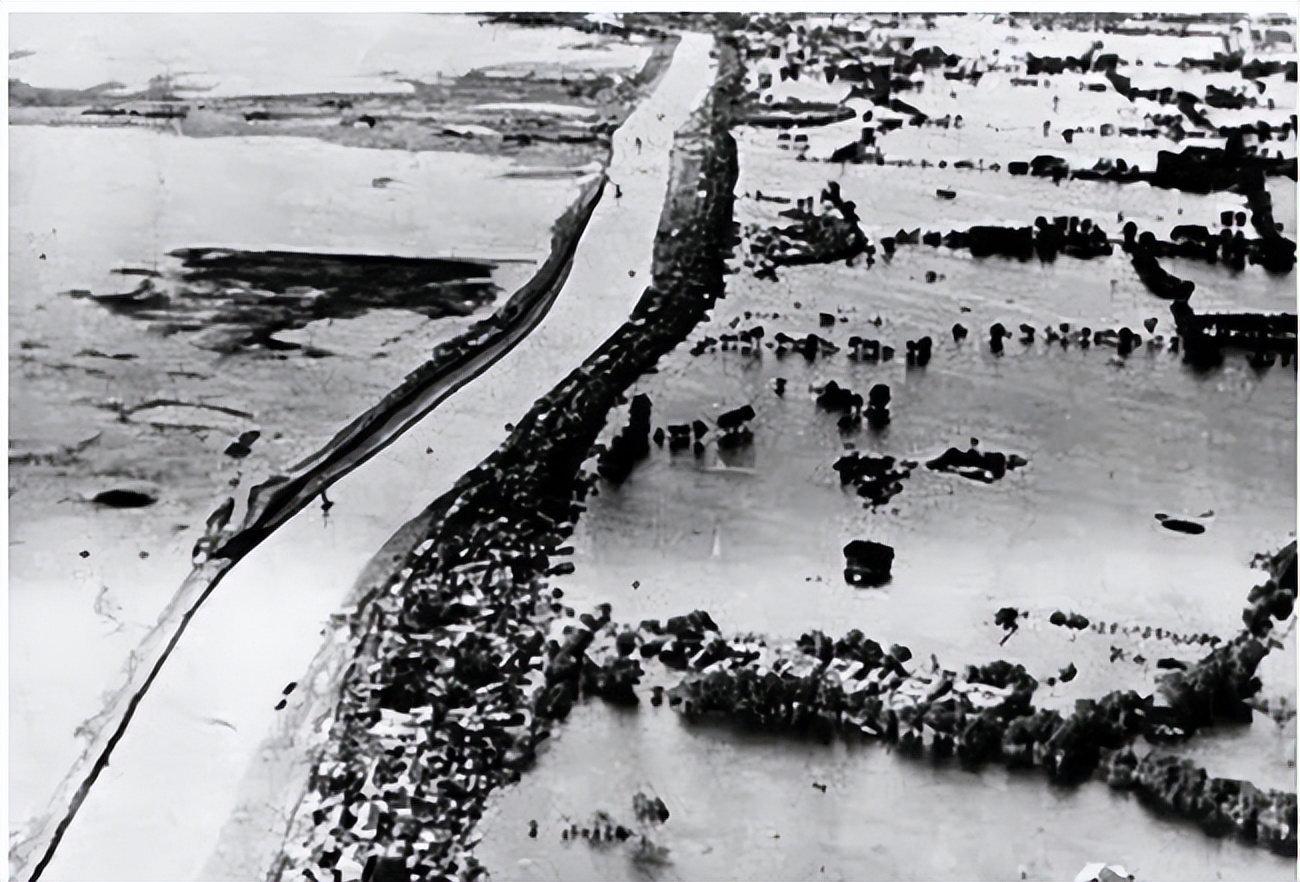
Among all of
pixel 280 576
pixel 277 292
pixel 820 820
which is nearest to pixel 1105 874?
pixel 820 820

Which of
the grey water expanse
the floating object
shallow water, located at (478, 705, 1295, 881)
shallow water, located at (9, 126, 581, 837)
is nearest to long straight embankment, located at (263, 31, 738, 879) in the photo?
the grey water expanse

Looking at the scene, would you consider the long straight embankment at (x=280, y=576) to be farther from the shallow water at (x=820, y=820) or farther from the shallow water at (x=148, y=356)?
the shallow water at (x=820, y=820)

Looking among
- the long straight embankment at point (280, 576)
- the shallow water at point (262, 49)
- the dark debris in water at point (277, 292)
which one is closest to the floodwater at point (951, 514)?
the long straight embankment at point (280, 576)

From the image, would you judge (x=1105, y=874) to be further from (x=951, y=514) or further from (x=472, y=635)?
(x=472, y=635)

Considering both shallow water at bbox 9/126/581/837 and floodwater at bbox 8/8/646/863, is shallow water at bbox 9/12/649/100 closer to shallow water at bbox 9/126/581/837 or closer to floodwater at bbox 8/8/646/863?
floodwater at bbox 8/8/646/863

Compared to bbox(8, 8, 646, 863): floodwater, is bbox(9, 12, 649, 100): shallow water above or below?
above

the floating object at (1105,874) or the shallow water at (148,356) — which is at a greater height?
the shallow water at (148,356)

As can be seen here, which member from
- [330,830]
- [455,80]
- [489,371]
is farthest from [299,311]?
[330,830]
